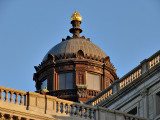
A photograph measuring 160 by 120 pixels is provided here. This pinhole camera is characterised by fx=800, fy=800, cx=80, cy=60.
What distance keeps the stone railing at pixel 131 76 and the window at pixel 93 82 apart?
2242 cm

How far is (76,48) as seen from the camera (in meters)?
79.7

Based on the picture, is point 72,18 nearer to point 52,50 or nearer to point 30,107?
point 52,50

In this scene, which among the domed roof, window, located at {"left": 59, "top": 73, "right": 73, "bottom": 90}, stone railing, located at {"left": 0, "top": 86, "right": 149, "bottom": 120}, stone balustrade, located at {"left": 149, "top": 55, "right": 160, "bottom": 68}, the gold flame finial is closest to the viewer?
stone railing, located at {"left": 0, "top": 86, "right": 149, "bottom": 120}

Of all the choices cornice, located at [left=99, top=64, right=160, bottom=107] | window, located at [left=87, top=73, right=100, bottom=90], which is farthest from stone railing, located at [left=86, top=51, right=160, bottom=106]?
window, located at [left=87, top=73, right=100, bottom=90]

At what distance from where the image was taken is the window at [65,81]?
3049 inches

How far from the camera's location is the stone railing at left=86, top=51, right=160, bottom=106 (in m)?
49.5

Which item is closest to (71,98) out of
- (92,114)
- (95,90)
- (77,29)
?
(95,90)

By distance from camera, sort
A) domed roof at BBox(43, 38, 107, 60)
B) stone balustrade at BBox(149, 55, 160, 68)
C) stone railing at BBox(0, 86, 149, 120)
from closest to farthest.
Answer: stone railing at BBox(0, 86, 149, 120), stone balustrade at BBox(149, 55, 160, 68), domed roof at BBox(43, 38, 107, 60)

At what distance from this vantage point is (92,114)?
3819cm

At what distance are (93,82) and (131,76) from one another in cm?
2669

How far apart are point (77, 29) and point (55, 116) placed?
48.8m

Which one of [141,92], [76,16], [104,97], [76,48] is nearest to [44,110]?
[141,92]

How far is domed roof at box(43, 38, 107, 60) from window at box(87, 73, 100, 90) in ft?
7.66

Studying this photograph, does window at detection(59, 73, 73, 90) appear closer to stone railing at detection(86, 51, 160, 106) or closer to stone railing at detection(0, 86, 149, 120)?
stone railing at detection(86, 51, 160, 106)
